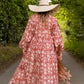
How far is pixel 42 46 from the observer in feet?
14.9

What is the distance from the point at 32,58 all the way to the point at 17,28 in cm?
819

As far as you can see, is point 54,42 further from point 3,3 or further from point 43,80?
point 3,3

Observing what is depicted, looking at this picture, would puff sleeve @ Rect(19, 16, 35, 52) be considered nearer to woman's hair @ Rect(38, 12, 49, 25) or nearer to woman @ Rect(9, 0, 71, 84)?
woman @ Rect(9, 0, 71, 84)

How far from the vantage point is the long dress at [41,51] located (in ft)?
14.8

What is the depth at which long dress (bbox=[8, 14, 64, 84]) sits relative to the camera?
4.52 m

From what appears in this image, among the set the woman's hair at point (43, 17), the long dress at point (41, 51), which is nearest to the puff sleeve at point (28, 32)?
the long dress at point (41, 51)

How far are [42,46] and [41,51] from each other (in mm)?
100

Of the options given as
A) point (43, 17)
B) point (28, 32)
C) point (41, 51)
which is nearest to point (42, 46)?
point (41, 51)

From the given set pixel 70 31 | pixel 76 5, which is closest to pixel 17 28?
pixel 70 31

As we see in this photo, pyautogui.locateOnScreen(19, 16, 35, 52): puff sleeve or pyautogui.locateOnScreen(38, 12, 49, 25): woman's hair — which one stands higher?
pyautogui.locateOnScreen(38, 12, 49, 25): woman's hair

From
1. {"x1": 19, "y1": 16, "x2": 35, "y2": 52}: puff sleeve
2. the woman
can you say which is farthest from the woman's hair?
{"x1": 19, "y1": 16, "x2": 35, "y2": 52}: puff sleeve

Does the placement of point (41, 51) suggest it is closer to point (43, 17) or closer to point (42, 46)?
point (42, 46)

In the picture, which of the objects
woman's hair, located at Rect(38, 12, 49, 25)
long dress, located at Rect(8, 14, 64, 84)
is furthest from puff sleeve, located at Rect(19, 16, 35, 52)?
woman's hair, located at Rect(38, 12, 49, 25)

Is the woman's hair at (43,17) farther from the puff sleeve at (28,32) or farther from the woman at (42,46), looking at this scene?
the puff sleeve at (28,32)
